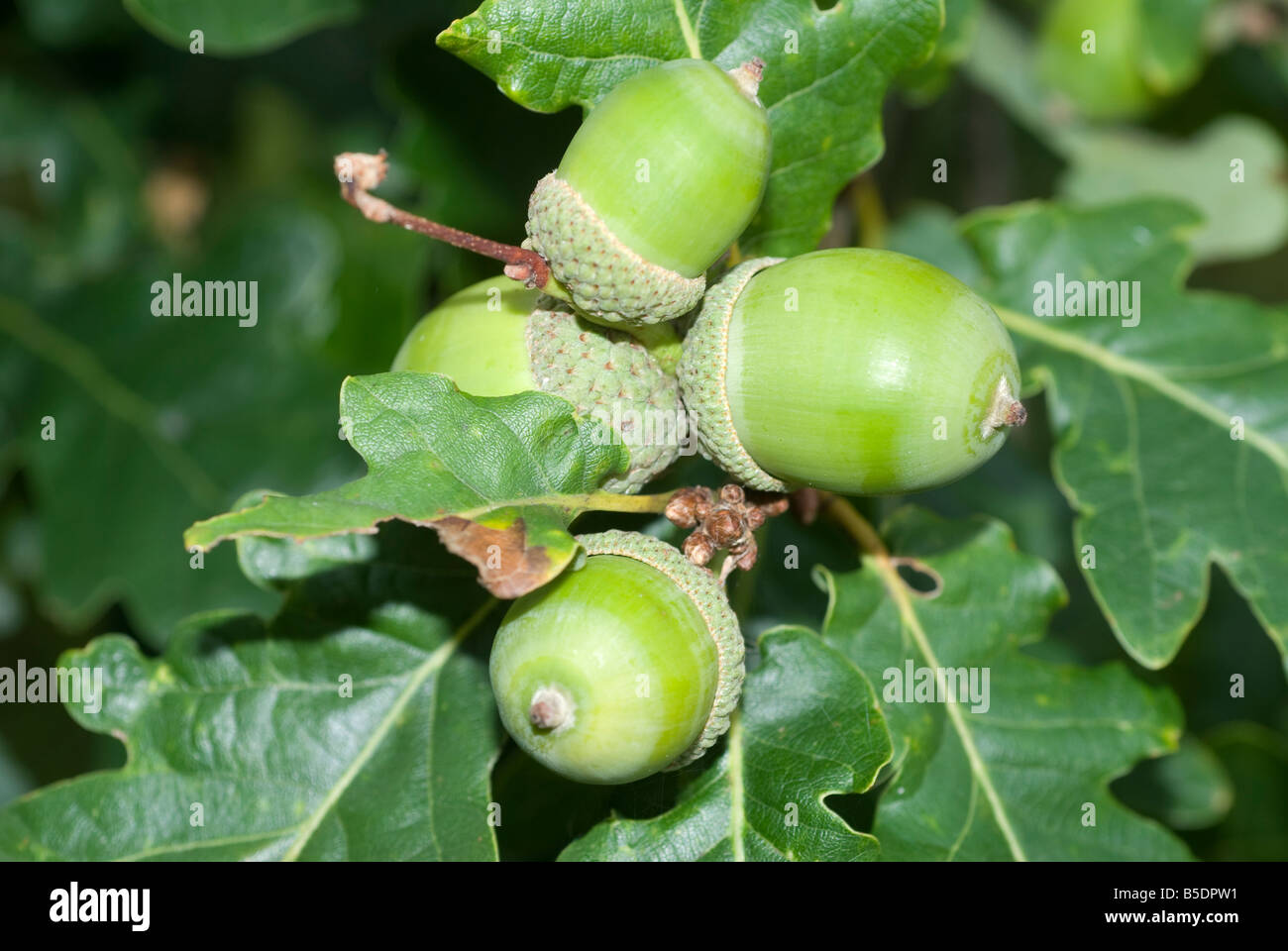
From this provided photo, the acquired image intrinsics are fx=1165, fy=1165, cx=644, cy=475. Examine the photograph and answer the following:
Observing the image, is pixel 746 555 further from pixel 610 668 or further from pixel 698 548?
pixel 610 668

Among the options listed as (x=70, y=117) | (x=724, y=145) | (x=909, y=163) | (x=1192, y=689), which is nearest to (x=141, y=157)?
(x=70, y=117)

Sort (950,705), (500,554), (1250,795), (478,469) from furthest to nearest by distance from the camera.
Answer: (1250,795), (950,705), (478,469), (500,554)

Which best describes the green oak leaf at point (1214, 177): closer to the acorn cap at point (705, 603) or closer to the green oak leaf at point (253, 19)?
the green oak leaf at point (253, 19)

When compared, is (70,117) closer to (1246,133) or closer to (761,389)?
(761,389)

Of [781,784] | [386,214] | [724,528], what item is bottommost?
[781,784]

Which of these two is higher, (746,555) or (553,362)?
(553,362)

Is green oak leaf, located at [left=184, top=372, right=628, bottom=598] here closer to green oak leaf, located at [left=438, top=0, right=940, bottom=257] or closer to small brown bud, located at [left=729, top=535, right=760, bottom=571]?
small brown bud, located at [left=729, top=535, right=760, bottom=571]

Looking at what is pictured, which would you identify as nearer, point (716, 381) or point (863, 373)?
point (863, 373)

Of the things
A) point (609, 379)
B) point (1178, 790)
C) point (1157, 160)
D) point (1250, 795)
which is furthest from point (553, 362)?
point (1250, 795)
